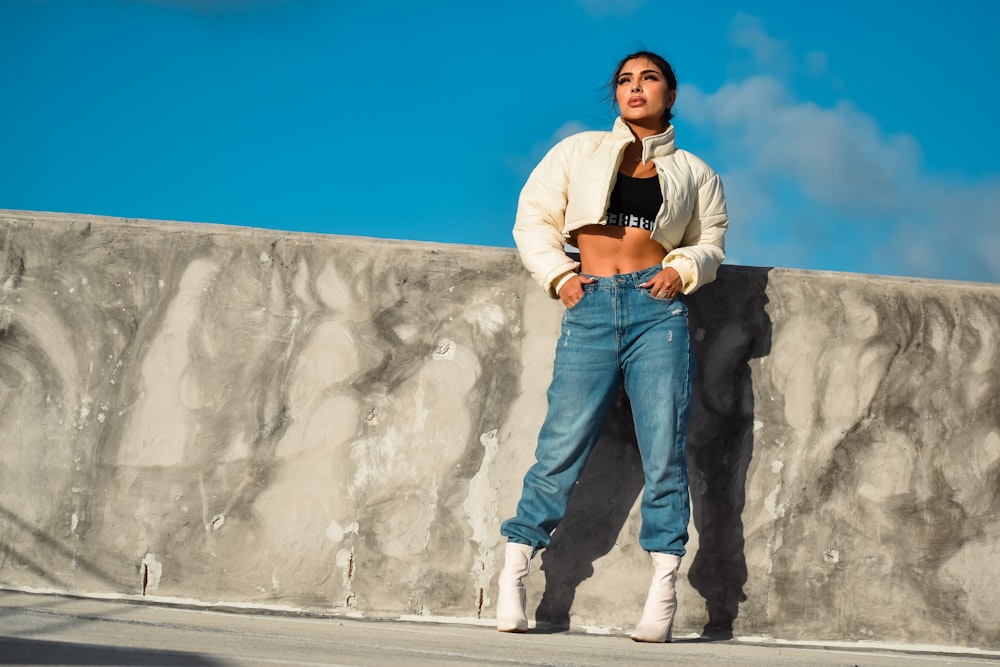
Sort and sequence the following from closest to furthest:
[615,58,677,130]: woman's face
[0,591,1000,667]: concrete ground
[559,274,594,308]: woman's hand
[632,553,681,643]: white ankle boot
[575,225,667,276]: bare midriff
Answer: [0,591,1000,667]: concrete ground → [632,553,681,643]: white ankle boot → [559,274,594,308]: woman's hand → [575,225,667,276]: bare midriff → [615,58,677,130]: woman's face

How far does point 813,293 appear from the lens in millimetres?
3779

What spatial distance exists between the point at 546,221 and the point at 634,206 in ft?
0.99

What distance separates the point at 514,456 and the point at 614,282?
2.32 feet

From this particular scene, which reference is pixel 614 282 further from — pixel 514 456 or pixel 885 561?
pixel 885 561

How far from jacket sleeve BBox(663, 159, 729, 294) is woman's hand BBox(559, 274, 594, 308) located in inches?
11.9

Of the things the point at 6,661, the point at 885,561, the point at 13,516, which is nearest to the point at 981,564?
the point at 885,561

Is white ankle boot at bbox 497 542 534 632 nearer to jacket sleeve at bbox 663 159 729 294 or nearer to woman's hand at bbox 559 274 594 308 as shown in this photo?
woman's hand at bbox 559 274 594 308

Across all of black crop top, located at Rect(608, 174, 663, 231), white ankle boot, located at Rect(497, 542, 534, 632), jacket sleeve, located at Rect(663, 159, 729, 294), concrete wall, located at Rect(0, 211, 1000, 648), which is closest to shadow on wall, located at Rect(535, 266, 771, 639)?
concrete wall, located at Rect(0, 211, 1000, 648)

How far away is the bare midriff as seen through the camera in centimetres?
349

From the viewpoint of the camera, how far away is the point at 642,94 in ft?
11.8

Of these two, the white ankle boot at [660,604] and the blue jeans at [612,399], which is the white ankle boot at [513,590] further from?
the white ankle boot at [660,604]

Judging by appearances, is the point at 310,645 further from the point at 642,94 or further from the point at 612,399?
the point at 642,94

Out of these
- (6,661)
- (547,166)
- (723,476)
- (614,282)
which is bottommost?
(6,661)

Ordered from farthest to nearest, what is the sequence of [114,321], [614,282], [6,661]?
[114,321], [614,282], [6,661]
